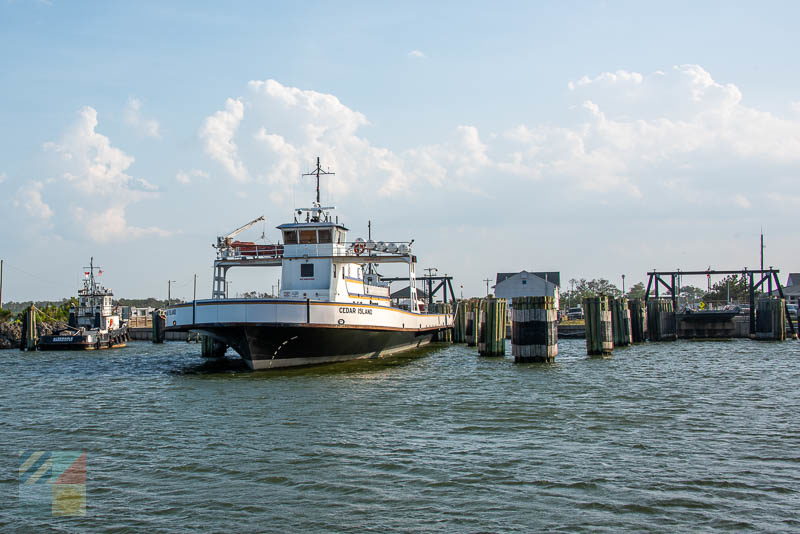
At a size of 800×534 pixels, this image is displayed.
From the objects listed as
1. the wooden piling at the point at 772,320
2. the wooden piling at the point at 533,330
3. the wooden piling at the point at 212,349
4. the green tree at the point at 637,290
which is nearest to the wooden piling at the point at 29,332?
the wooden piling at the point at 212,349

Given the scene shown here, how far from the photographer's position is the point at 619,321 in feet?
145

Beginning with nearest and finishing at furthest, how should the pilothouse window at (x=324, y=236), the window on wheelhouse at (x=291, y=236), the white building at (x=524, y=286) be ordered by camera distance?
the pilothouse window at (x=324, y=236), the window on wheelhouse at (x=291, y=236), the white building at (x=524, y=286)

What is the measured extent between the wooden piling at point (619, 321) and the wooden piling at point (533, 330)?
1488cm

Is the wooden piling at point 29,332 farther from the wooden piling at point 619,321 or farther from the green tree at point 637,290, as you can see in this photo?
the green tree at point 637,290

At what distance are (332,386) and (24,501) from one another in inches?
491

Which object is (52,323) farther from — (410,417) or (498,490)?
(498,490)

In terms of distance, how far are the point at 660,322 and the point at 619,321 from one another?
35.8 ft

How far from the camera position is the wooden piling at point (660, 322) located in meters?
53.0

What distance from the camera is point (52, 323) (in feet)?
209

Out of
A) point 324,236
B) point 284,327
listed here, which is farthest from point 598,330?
point 284,327

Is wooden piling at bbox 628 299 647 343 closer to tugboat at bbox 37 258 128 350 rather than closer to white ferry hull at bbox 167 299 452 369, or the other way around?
white ferry hull at bbox 167 299 452 369

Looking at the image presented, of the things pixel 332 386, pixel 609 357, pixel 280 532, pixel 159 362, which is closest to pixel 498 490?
pixel 280 532

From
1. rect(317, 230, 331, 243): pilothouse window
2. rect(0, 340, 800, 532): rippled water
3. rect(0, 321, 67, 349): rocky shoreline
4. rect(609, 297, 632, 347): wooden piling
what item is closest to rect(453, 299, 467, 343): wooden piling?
rect(609, 297, 632, 347): wooden piling

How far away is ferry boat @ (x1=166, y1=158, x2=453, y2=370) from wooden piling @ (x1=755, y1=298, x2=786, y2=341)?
1155 inches
